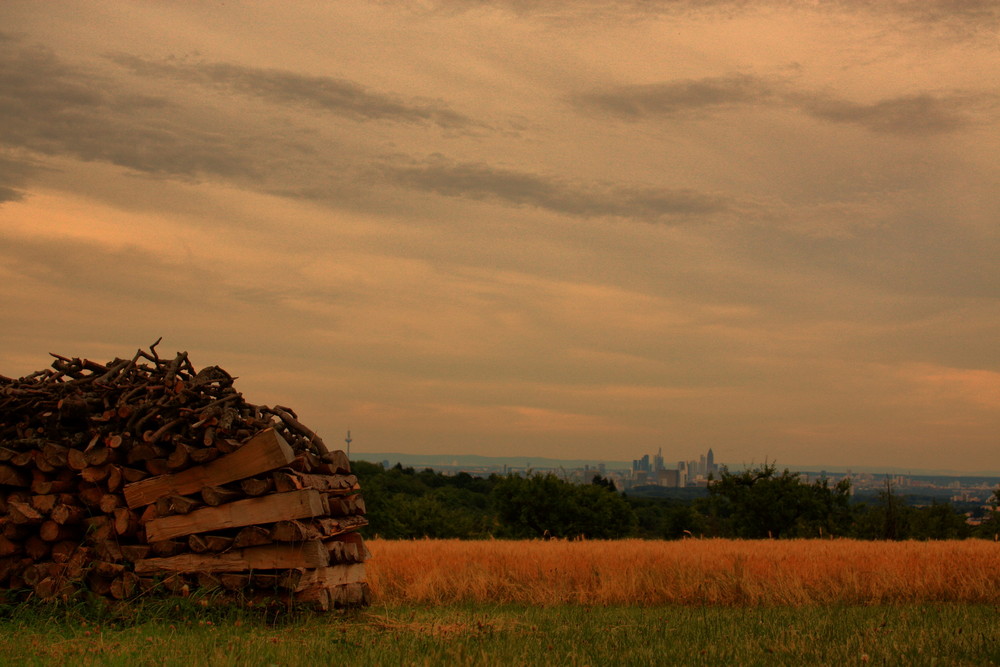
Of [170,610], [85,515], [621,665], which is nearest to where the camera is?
[621,665]

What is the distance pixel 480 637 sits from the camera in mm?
10781

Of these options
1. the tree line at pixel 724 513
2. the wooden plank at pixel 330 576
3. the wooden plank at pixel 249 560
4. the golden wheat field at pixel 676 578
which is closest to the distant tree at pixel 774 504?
the tree line at pixel 724 513

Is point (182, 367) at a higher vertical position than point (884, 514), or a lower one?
higher

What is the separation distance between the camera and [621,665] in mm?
9297

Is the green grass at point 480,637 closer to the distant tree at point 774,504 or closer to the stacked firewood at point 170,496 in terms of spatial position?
the stacked firewood at point 170,496

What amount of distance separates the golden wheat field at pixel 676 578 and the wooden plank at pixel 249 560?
3.60m

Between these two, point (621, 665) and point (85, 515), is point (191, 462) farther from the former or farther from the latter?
point (621, 665)

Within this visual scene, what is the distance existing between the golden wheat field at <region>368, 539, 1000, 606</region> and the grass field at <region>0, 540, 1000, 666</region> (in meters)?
0.04

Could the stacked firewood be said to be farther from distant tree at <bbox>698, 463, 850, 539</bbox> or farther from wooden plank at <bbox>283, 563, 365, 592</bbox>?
distant tree at <bbox>698, 463, 850, 539</bbox>

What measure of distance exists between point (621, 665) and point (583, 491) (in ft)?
158

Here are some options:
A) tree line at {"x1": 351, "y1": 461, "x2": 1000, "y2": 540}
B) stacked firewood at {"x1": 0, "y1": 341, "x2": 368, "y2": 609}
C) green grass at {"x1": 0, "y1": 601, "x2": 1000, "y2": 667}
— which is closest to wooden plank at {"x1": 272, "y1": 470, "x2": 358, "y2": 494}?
stacked firewood at {"x1": 0, "y1": 341, "x2": 368, "y2": 609}

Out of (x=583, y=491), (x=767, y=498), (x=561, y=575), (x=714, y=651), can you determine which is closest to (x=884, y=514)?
(x=767, y=498)

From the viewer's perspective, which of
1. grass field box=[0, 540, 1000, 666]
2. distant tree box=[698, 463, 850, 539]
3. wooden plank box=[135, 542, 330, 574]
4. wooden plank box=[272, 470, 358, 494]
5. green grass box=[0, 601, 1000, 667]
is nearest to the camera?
green grass box=[0, 601, 1000, 667]

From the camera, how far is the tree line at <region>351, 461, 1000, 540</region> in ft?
172
